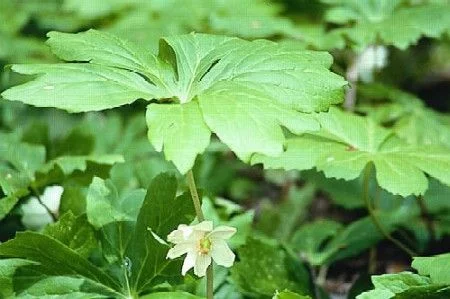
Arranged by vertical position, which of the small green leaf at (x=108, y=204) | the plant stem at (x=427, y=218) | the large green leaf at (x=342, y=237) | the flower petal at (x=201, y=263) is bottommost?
the plant stem at (x=427, y=218)

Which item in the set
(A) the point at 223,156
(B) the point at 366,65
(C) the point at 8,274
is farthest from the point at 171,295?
(B) the point at 366,65

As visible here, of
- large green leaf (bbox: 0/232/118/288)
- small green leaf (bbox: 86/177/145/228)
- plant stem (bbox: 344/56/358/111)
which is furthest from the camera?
plant stem (bbox: 344/56/358/111)

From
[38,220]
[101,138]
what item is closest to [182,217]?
[38,220]

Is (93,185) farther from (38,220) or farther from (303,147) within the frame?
(38,220)

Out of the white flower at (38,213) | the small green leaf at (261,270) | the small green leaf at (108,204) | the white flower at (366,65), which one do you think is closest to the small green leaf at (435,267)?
the small green leaf at (261,270)

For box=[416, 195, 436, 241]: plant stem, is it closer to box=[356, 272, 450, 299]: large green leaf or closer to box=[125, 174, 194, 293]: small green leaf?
box=[356, 272, 450, 299]: large green leaf

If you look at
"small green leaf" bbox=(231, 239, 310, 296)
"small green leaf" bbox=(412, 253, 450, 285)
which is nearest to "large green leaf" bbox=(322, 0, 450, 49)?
"small green leaf" bbox=(231, 239, 310, 296)

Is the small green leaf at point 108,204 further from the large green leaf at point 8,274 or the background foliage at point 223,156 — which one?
the large green leaf at point 8,274
